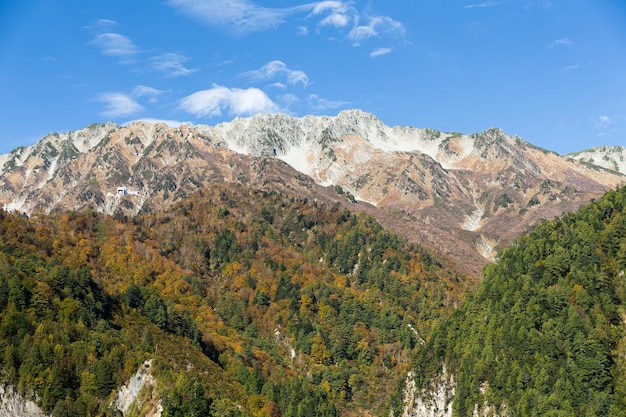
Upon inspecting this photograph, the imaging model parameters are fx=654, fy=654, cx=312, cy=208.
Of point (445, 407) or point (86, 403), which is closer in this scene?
point (86, 403)

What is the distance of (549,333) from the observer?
532ft

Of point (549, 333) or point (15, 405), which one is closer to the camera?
point (15, 405)

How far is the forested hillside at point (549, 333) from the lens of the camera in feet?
487

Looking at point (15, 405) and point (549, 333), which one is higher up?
point (549, 333)

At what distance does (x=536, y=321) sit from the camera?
168 meters

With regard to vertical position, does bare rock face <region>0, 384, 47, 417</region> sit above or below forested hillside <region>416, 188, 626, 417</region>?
below

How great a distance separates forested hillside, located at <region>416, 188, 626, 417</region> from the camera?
14838cm

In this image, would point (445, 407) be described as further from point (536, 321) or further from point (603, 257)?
point (603, 257)

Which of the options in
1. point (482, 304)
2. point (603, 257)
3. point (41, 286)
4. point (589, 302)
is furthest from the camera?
point (482, 304)

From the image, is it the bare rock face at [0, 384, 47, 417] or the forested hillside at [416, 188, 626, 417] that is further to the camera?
the forested hillside at [416, 188, 626, 417]

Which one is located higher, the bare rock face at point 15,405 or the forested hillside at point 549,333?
the forested hillside at point 549,333

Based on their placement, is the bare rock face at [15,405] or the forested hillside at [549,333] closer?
the bare rock face at [15,405]

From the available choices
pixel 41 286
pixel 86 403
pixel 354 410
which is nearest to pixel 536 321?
pixel 354 410

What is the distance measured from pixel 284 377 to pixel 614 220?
342ft
